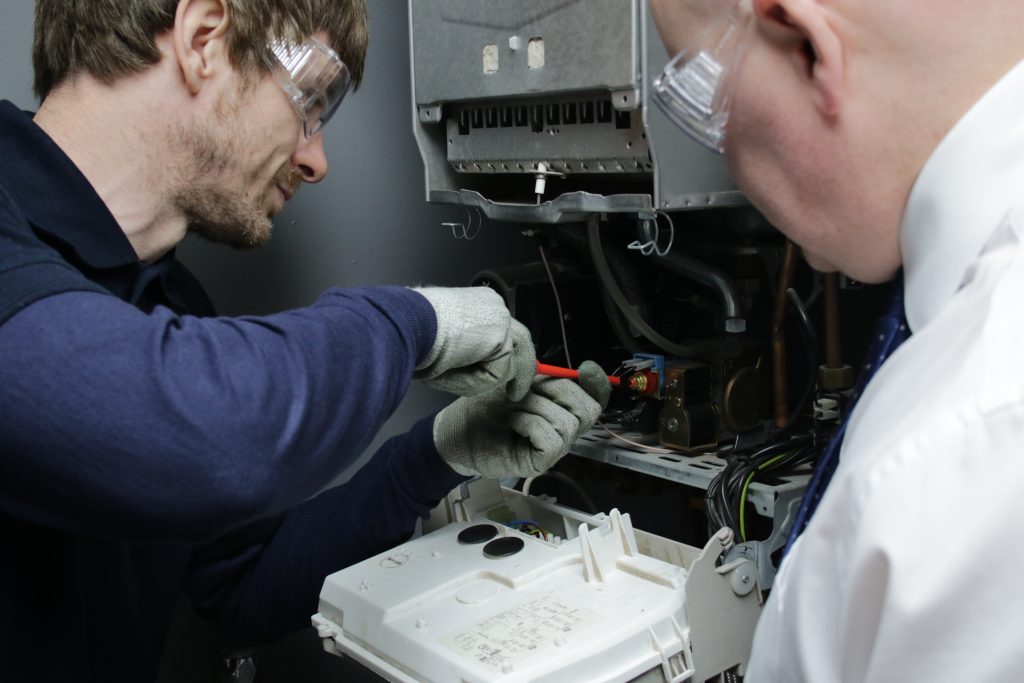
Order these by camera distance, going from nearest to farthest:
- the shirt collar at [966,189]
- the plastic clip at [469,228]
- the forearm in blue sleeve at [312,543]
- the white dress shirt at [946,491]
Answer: the white dress shirt at [946,491]
the shirt collar at [966,189]
the forearm in blue sleeve at [312,543]
the plastic clip at [469,228]

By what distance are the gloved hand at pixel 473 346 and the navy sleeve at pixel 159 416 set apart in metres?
0.17

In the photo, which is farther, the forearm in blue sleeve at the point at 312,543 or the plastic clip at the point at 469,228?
the plastic clip at the point at 469,228

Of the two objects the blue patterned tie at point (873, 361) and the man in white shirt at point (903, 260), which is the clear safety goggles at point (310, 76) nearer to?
the man in white shirt at point (903, 260)

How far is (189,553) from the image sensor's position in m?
1.30

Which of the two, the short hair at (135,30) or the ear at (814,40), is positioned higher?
the short hair at (135,30)

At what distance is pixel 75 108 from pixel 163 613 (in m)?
0.68

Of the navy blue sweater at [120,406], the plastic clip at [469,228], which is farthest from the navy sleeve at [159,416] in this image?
the plastic clip at [469,228]

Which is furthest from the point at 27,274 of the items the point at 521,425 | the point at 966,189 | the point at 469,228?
the point at 469,228

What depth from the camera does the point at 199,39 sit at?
98 cm

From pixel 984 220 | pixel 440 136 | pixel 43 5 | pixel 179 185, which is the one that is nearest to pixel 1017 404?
pixel 984 220

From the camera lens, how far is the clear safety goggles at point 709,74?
2.10ft

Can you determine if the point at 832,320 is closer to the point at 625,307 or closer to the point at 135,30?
the point at 625,307

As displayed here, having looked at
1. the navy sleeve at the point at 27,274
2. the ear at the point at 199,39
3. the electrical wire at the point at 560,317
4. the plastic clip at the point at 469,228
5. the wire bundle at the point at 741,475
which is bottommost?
the wire bundle at the point at 741,475

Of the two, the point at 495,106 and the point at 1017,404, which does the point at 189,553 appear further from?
the point at 1017,404
